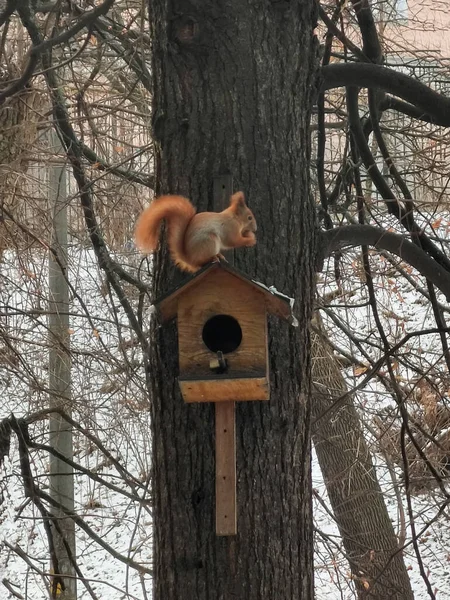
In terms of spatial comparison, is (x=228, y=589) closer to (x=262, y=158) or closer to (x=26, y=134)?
(x=262, y=158)

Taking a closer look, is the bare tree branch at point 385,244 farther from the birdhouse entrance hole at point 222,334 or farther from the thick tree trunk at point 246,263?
the birdhouse entrance hole at point 222,334

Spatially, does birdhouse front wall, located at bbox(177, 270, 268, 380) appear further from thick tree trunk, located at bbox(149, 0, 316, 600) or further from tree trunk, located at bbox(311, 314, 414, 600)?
tree trunk, located at bbox(311, 314, 414, 600)

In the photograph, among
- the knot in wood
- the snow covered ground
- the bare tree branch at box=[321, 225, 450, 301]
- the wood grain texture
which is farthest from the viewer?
the snow covered ground

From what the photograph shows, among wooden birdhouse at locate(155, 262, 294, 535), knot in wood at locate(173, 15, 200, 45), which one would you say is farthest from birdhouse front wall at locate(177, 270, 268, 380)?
knot in wood at locate(173, 15, 200, 45)

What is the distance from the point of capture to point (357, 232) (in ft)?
8.52

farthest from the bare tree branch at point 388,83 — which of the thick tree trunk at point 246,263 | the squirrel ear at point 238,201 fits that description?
the squirrel ear at point 238,201

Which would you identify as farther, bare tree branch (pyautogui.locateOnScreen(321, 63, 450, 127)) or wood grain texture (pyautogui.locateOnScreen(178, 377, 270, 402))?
bare tree branch (pyautogui.locateOnScreen(321, 63, 450, 127))

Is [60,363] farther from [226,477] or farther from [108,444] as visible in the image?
[226,477]

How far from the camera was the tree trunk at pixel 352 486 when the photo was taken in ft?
17.1

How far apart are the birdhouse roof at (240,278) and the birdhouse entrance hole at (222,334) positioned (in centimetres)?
10

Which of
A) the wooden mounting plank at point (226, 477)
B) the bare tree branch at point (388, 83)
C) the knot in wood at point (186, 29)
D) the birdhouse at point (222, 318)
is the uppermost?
the bare tree branch at point (388, 83)

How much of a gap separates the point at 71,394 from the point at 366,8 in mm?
3342

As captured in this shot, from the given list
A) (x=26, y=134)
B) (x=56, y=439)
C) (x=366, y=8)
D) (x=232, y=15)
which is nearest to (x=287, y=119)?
(x=232, y=15)

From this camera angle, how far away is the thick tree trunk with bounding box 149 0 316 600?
2111mm
